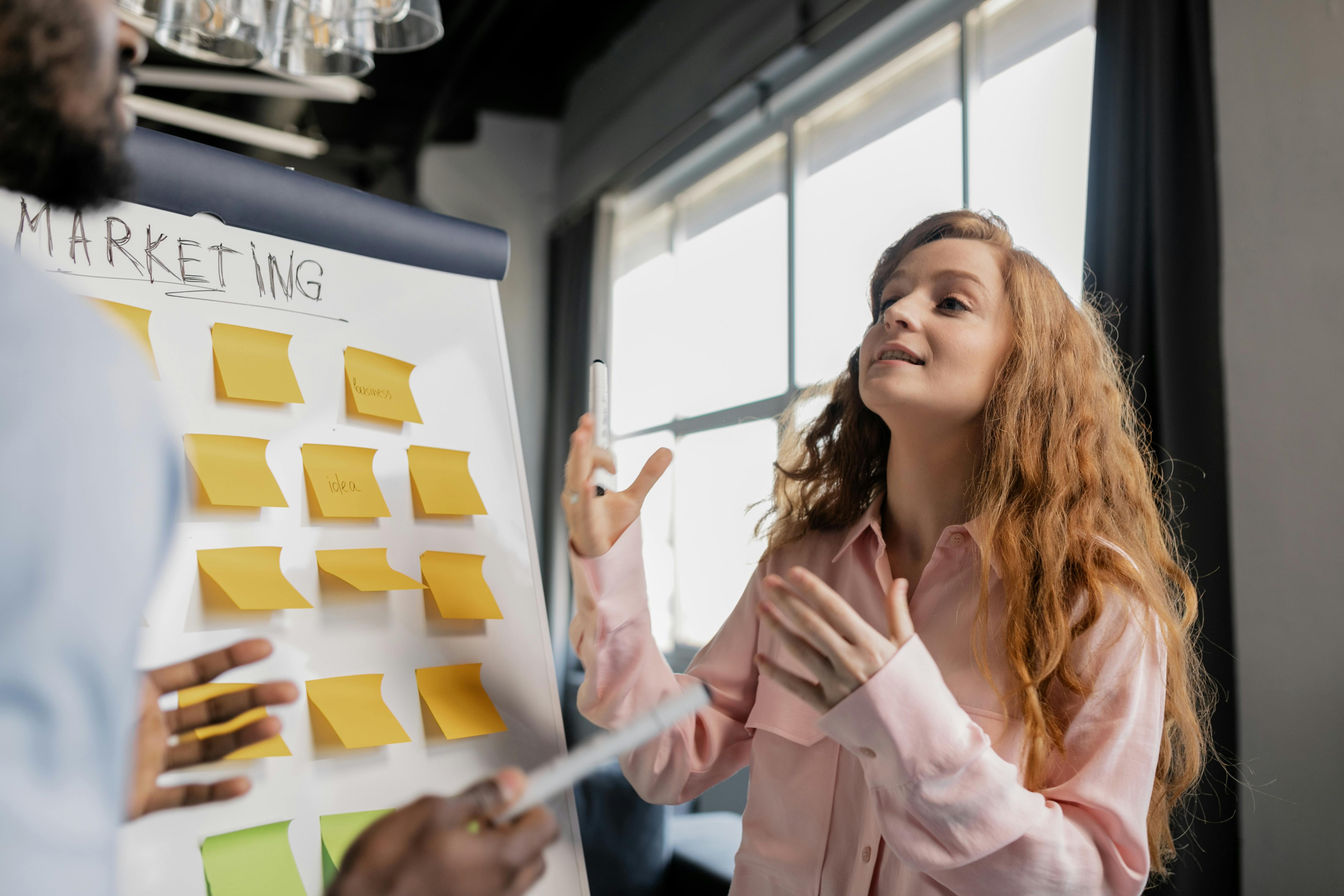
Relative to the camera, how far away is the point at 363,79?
432 cm

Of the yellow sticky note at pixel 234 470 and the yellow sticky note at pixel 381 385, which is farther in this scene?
the yellow sticky note at pixel 381 385

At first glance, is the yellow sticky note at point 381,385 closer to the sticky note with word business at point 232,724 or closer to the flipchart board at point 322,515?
the flipchart board at point 322,515

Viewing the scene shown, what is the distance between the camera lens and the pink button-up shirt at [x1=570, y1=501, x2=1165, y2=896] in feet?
2.84

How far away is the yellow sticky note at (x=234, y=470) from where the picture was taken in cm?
98

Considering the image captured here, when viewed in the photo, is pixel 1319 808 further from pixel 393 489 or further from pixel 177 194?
pixel 177 194

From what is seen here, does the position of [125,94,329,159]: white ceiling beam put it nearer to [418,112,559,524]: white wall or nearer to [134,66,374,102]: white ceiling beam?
[134,66,374,102]: white ceiling beam

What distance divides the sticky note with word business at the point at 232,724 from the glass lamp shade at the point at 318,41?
1.41m

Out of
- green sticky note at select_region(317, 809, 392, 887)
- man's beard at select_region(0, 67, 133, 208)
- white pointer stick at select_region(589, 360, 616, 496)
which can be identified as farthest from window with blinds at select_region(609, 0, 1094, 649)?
man's beard at select_region(0, 67, 133, 208)

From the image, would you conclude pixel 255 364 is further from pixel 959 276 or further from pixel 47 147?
pixel 959 276

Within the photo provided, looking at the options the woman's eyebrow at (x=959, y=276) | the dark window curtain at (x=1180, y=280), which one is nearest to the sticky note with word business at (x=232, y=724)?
the woman's eyebrow at (x=959, y=276)

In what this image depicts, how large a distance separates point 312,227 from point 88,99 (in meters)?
0.72

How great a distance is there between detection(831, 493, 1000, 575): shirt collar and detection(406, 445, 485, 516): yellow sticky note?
55 cm

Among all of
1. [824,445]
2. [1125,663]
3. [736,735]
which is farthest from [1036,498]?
[736,735]

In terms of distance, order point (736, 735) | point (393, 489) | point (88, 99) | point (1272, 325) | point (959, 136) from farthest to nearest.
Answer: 1. point (959, 136)
2. point (1272, 325)
3. point (736, 735)
4. point (393, 489)
5. point (88, 99)
